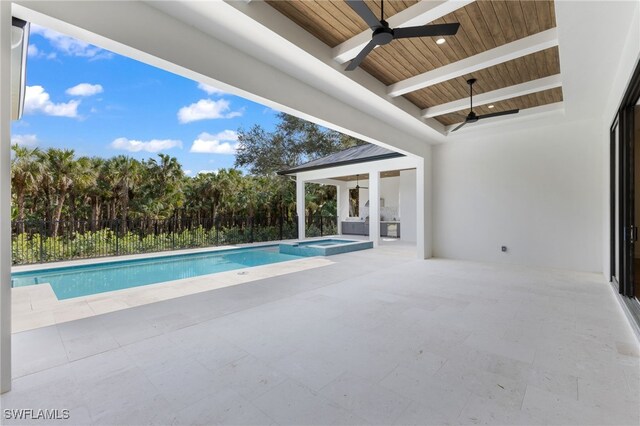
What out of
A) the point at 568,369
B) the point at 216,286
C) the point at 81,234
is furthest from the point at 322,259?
the point at 81,234

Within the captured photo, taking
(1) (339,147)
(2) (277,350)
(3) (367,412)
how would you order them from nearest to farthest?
(3) (367,412) < (2) (277,350) < (1) (339,147)

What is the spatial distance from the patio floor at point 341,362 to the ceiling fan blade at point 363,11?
117 inches

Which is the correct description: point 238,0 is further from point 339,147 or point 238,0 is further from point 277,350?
point 339,147

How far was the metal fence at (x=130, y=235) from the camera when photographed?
7.55 metres

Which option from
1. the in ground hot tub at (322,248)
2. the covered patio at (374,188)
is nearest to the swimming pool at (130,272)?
the in ground hot tub at (322,248)

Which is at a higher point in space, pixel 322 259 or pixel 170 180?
pixel 170 180

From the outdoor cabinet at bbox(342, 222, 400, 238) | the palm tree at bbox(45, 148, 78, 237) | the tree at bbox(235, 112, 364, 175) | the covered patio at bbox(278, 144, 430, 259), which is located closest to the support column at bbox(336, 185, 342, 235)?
the covered patio at bbox(278, 144, 430, 259)

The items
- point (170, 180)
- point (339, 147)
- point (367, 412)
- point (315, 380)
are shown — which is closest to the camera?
point (367, 412)

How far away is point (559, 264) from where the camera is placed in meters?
6.62

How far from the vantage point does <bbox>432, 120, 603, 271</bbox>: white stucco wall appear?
6312 millimetres

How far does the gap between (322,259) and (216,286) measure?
11.1 ft

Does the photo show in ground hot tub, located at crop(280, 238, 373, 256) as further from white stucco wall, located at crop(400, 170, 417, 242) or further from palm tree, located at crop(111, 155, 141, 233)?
palm tree, located at crop(111, 155, 141, 233)

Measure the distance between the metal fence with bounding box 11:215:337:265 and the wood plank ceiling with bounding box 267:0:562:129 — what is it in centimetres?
838

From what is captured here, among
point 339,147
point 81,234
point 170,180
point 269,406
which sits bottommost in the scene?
point 269,406
